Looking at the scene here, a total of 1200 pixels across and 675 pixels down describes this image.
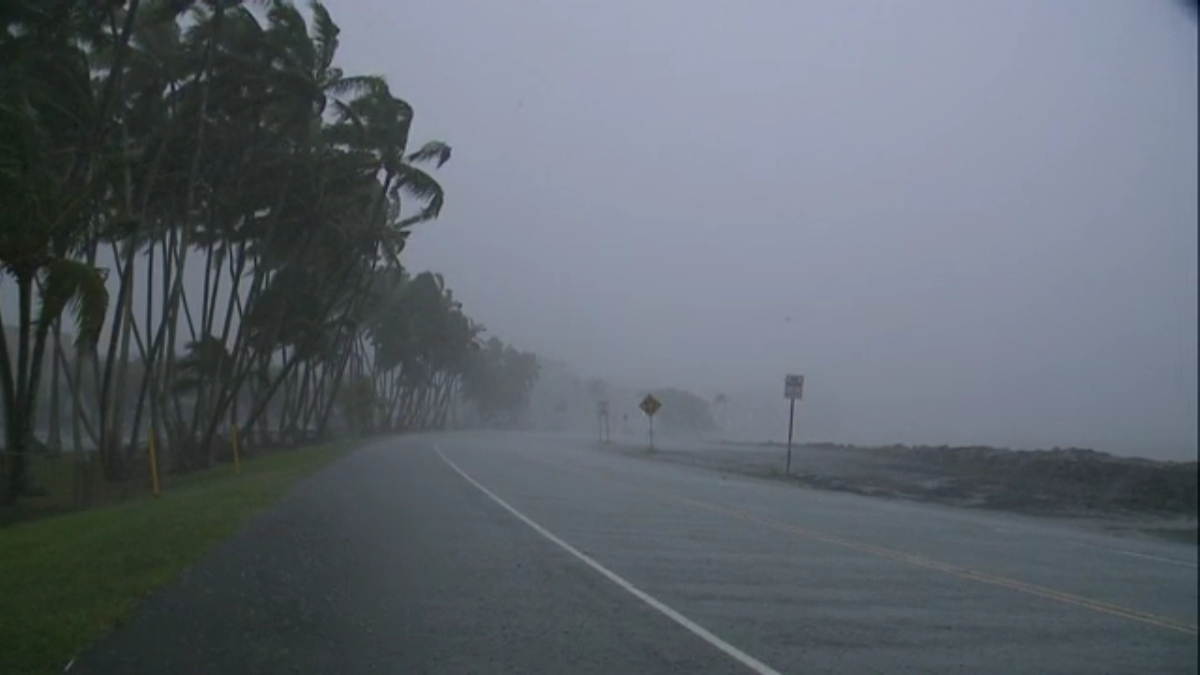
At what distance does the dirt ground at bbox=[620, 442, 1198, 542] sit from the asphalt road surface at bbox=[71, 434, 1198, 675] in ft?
14.5

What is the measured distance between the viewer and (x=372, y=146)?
4050cm

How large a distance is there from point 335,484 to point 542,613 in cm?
1672

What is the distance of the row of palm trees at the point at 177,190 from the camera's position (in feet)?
67.8

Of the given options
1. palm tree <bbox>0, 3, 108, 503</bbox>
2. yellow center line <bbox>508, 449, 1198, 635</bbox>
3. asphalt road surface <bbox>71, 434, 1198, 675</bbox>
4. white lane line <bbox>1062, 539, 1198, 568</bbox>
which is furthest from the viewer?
white lane line <bbox>1062, 539, 1198, 568</bbox>

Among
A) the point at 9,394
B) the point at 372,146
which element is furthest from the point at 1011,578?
the point at 372,146

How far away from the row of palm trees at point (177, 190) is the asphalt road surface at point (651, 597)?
6.06 metres

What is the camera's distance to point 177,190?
1342 inches

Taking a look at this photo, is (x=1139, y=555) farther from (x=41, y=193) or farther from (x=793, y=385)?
(x=793, y=385)

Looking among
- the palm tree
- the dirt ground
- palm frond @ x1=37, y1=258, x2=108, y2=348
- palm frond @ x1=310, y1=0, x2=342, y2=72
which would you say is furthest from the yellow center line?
palm frond @ x1=310, y1=0, x2=342, y2=72

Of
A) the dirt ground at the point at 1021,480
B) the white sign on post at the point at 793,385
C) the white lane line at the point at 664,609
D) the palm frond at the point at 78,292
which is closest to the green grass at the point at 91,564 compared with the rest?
the palm frond at the point at 78,292

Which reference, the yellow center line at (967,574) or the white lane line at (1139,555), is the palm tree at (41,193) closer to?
the yellow center line at (967,574)

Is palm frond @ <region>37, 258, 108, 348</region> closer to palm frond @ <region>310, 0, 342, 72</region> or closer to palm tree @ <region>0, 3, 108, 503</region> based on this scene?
palm tree @ <region>0, 3, 108, 503</region>

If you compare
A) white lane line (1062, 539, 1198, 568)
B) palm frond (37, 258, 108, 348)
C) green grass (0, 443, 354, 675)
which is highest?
palm frond (37, 258, 108, 348)

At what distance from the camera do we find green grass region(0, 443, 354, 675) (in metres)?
9.28
